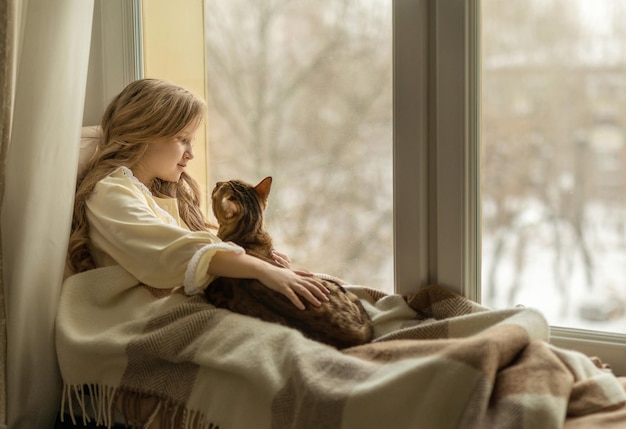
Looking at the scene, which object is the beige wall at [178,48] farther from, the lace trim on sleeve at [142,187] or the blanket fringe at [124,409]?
Result: the blanket fringe at [124,409]

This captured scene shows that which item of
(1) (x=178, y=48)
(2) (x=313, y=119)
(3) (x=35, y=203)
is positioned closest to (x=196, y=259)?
(3) (x=35, y=203)

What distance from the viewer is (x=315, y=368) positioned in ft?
3.77

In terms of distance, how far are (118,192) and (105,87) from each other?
47 cm

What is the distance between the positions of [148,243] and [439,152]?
0.62 metres

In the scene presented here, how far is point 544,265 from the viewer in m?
1.48

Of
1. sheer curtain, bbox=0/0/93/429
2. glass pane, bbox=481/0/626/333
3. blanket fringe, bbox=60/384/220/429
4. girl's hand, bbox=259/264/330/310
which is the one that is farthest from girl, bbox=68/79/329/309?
glass pane, bbox=481/0/626/333

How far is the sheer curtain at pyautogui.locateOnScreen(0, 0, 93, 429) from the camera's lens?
4.53ft

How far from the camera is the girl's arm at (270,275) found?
4.46 ft

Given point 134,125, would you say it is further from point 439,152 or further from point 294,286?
point 439,152

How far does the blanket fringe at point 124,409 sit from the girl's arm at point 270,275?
0.26 meters

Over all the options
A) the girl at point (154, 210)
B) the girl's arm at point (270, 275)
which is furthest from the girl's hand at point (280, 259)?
the girl's arm at point (270, 275)

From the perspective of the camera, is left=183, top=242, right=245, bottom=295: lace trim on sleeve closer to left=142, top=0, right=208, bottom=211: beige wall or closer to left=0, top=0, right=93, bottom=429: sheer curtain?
left=0, top=0, right=93, bottom=429: sheer curtain

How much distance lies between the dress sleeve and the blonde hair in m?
0.05

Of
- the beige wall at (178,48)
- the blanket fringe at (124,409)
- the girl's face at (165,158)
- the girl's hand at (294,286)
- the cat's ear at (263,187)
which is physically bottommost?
the blanket fringe at (124,409)
